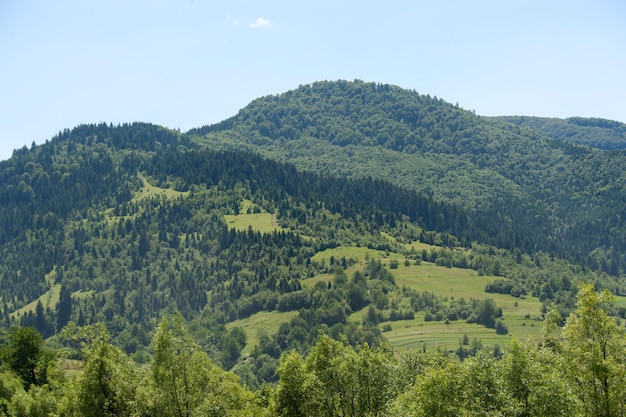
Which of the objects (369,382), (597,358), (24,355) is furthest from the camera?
(24,355)

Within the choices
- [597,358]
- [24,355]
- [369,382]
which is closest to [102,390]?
[369,382]

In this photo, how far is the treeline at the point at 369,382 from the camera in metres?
48.7

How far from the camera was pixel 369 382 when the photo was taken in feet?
204

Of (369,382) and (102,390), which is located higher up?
(102,390)

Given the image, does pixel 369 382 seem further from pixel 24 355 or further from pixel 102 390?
pixel 24 355

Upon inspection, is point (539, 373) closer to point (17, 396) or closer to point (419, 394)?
point (419, 394)

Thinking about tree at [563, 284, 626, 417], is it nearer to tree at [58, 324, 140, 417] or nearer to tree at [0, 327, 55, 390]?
tree at [58, 324, 140, 417]

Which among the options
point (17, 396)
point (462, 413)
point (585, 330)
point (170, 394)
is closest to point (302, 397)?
point (170, 394)

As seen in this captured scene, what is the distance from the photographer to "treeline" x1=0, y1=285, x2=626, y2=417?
4872cm

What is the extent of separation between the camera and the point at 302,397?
197ft

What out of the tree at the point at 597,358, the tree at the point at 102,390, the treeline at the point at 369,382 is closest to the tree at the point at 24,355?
the treeline at the point at 369,382

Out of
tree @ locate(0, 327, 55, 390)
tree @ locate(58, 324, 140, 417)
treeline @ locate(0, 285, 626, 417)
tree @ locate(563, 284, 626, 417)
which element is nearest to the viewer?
tree @ locate(563, 284, 626, 417)

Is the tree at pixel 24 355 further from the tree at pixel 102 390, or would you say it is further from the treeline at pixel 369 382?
the tree at pixel 102 390

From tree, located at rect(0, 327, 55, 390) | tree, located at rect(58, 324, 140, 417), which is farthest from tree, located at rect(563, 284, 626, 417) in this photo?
tree, located at rect(0, 327, 55, 390)
